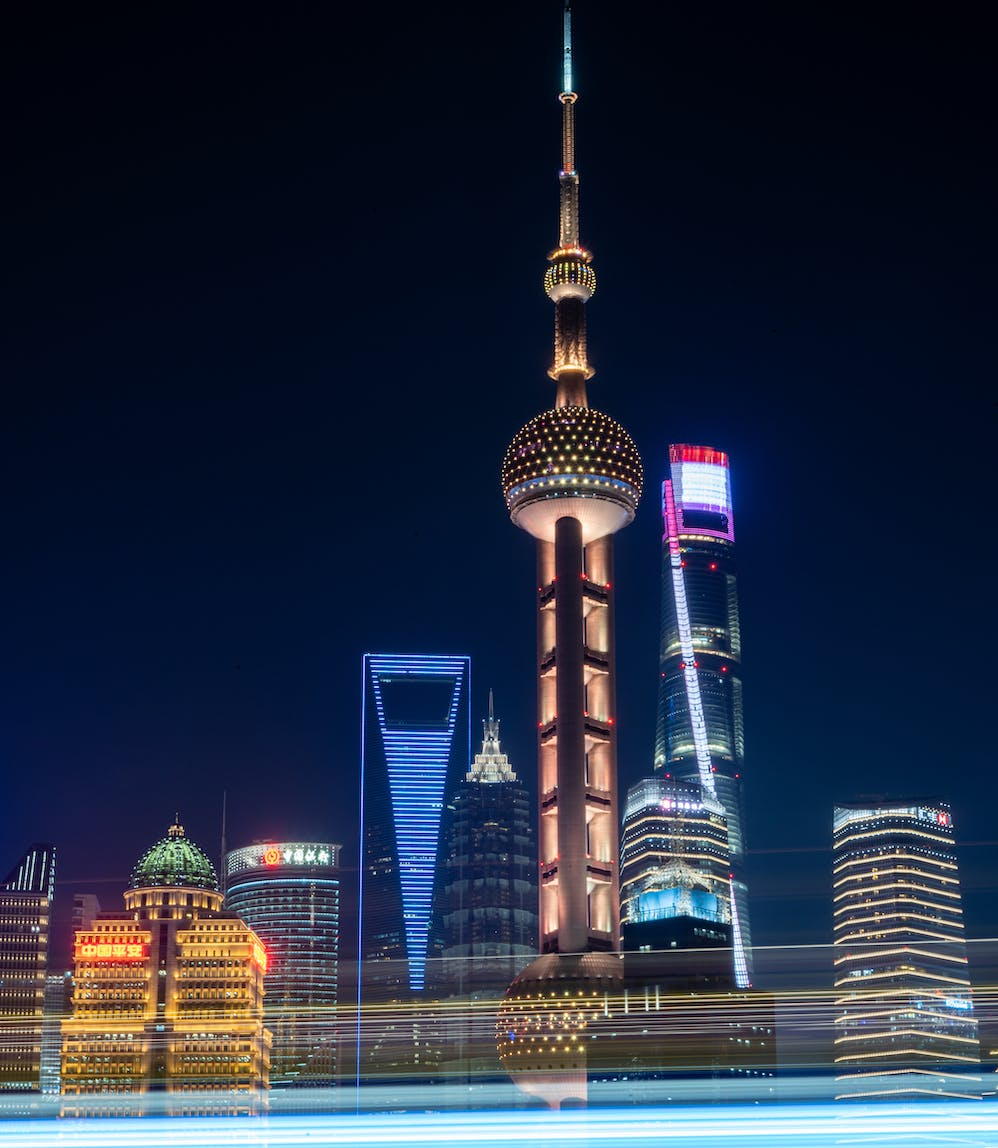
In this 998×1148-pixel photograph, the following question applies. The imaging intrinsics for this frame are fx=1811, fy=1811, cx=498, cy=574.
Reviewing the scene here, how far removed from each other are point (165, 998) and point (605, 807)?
41751 mm

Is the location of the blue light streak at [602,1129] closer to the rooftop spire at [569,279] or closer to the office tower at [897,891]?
the rooftop spire at [569,279]

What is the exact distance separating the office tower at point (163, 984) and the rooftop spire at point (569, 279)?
4986cm

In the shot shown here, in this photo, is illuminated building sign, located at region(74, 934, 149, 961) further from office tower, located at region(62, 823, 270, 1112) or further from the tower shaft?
the tower shaft

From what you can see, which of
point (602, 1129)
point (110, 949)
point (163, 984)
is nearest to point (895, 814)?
point (163, 984)

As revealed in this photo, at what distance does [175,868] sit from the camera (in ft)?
500

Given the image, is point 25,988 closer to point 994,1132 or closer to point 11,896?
point 11,896

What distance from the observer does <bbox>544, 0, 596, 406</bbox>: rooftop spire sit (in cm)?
13062

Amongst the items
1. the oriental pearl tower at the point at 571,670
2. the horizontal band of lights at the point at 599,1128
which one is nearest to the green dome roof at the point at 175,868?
the oriental pearl tower at the point at 571,670

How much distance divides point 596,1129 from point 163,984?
118 metres

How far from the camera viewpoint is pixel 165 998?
13750 cm

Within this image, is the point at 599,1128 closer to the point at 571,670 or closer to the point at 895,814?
the point at 571,670

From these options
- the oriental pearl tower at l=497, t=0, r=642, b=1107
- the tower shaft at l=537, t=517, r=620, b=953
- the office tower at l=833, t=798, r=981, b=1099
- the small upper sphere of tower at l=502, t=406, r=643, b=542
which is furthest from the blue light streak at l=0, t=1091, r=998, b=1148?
the office tower at l=833, t=798, r=981, b=1099

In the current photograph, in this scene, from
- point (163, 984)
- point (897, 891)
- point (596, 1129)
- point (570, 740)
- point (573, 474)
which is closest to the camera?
point (596, 1129)

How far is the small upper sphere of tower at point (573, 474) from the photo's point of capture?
406 ft
